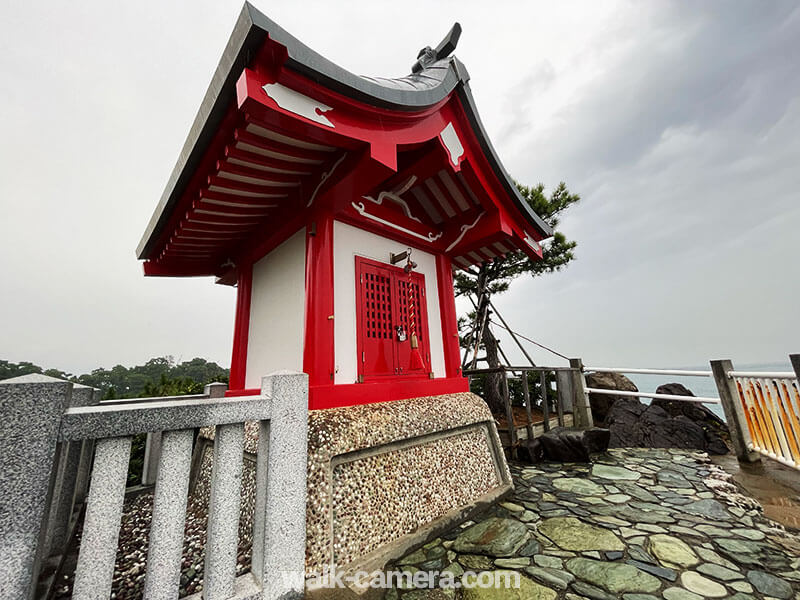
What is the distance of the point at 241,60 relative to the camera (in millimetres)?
2018

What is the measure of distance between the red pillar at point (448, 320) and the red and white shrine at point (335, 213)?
0.02 m

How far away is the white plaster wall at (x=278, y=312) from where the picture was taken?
366 centimetres

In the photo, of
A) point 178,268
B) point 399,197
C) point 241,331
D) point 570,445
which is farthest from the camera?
point 178,268

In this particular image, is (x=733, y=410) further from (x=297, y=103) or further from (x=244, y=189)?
(x=244, y=189)

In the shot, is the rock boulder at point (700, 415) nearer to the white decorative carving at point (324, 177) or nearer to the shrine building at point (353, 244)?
the shrine building at point (353, 244)

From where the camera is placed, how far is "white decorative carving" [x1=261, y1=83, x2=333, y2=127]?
207 cm

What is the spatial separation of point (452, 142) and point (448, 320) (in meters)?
2.42

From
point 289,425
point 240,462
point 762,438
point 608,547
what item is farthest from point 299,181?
point 762,438

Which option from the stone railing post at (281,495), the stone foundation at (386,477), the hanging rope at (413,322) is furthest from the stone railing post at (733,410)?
the stone railing post at (281,495)

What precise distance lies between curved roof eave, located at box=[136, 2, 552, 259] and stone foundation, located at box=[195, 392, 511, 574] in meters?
2.47

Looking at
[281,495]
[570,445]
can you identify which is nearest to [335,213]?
[281,495]

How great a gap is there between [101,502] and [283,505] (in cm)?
91

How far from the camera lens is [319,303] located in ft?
10.6

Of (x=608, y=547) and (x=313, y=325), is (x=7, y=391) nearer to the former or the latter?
(x=313, y=325)
